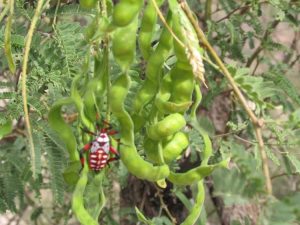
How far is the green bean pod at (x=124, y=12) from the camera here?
111 cm

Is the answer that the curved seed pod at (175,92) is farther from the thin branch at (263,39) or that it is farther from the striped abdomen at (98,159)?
the thin branch at (263,39)

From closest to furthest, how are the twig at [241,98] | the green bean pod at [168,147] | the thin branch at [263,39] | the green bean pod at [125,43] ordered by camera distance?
1. the twig at [241,98]
2. the green bean pod at [125,43]
3. the green bean pod at [168,147]
4. the thin branch at [263,39]

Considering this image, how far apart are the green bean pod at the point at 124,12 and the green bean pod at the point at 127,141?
0.38 feet

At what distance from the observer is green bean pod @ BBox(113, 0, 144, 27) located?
3.66 feet

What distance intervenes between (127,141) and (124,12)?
257 millimetres

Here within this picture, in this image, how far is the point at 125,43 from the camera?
3.79ft

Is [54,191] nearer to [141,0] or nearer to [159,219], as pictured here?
[159,219]

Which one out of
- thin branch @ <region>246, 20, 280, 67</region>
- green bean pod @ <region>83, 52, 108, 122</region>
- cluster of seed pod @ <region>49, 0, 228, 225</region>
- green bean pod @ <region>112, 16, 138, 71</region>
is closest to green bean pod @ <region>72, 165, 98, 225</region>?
cluster of seed pod @ <region>49, 0, 228, 225</region>

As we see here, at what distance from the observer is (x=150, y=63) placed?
48.7 inches

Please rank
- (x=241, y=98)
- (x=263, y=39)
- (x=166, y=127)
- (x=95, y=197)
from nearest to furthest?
(x=241, y=98), (x=166, y=127), (x=95, y=197), (x=263, y=39)

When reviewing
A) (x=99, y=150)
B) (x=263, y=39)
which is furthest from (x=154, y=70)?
(x=263, y=39)

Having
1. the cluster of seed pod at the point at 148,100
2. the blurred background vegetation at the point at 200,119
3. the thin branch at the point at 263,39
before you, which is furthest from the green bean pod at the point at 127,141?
the thin branch at the point at 263,39

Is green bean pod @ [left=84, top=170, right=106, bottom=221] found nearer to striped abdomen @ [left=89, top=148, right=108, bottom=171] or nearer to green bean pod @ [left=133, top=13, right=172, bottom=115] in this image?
striped abdomen @ [left=89, top=148, right=108, bottom=171]

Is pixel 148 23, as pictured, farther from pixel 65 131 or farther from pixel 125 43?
pixel 65 131
